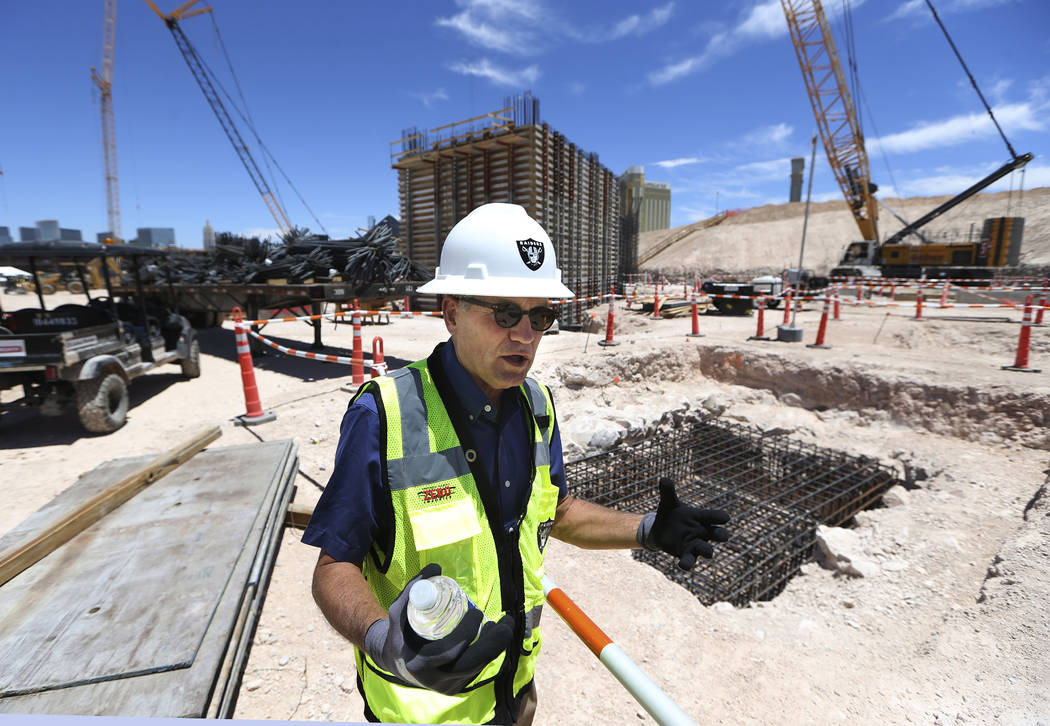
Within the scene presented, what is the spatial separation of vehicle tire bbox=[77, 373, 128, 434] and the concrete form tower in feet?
245

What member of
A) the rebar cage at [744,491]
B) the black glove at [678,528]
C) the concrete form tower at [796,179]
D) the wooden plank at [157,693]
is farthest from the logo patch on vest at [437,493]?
the concrete form tower at [796,179]

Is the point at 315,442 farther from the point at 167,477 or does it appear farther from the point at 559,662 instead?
the point at 559,662

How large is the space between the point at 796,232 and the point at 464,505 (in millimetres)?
53324

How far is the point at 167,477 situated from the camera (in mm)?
3650

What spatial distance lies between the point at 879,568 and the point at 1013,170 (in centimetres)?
2997

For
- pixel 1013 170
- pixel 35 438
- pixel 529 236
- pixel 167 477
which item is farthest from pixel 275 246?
pixel 1013 170

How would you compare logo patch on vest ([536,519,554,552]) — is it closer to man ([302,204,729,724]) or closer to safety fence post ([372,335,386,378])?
man ([302,204,729,724])

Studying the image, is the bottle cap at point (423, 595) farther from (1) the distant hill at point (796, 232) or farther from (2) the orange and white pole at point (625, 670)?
(1) the distant hill at point (796, 232)

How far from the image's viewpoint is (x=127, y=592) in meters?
2.36

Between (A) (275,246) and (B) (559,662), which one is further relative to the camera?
(A) (275,246)

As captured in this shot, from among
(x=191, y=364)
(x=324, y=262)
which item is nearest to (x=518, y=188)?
(x=324, y=262)

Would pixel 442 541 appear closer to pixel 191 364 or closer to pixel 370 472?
pixel 370 472

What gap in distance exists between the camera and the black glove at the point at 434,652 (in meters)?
0.95

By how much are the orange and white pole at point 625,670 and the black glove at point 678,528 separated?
31cm
